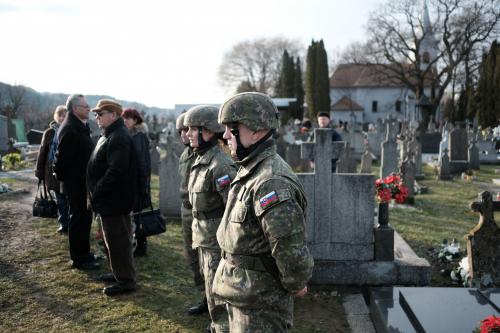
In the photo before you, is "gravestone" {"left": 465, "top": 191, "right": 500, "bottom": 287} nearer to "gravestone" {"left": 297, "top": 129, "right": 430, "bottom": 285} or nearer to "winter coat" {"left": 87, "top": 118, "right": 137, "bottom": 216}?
"gravestone" {"left": 297, "top": 129, "right": 430, "bottom": 285}

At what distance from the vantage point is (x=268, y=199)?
91.2 inches

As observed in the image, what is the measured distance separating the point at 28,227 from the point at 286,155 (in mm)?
9552

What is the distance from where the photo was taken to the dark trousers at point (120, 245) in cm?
470

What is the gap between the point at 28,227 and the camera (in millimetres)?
7621

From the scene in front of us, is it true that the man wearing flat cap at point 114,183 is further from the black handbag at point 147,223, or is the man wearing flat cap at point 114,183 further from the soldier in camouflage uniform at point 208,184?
the soldier in camouflage uniform at point 208,184

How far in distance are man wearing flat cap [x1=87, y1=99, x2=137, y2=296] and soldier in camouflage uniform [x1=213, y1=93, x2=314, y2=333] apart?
7.40 ft

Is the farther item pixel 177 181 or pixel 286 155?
pixel 286 155

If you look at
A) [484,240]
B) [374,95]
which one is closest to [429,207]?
[484,240]

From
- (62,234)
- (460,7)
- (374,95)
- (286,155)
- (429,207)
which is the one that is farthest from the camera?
(374,95)

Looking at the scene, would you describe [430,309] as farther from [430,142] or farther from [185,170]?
[430,142]

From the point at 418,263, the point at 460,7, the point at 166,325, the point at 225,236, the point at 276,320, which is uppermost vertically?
the point at 460,7

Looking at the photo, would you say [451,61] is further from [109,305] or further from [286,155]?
[109,305]

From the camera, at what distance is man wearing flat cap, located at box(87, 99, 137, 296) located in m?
Result: 4.57

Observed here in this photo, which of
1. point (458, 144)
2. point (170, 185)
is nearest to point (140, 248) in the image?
point (170, 185)
